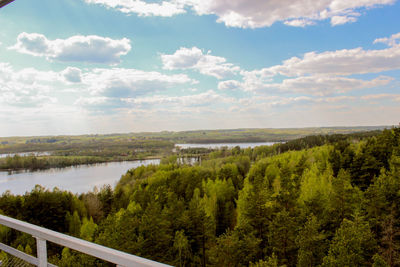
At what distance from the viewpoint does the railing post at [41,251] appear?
124cm

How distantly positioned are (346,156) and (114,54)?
18.3 metres

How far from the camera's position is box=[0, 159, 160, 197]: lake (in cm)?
3719

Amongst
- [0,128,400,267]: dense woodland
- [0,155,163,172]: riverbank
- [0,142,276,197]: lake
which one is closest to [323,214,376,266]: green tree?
[0,128,400,267]: dense woodland

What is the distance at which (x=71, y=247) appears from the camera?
3.57 feet

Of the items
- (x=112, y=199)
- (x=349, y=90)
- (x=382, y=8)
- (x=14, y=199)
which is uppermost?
(x=382, y=8)

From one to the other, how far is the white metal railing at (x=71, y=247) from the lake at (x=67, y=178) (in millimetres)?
36693

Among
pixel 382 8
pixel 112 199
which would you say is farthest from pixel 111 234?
pixel 382 8

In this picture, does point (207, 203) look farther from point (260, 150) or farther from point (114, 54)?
point (260, 150)

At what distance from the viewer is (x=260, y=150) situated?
53781 mm

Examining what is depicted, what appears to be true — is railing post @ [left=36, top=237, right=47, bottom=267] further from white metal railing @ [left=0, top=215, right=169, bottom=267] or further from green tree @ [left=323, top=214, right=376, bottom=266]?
green tree @ [left=323, top=214, right=376, bottom=266]

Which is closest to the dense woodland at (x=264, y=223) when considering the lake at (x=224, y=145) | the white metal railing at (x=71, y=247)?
the white metal railing at (x=71, y=247)

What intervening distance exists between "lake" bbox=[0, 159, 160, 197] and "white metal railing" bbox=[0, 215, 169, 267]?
36693 millimetres

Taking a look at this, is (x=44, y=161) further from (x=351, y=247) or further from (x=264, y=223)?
(x=351, y=247)

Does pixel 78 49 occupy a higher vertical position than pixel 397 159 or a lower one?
higher
